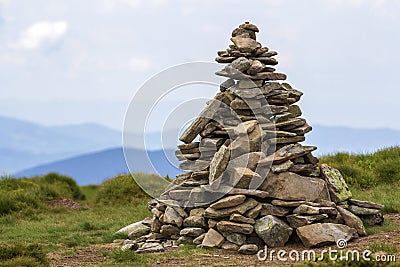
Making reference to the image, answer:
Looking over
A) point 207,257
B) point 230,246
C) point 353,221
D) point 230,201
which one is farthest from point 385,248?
point 207,257

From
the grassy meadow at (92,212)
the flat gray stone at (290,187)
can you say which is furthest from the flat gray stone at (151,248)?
the flat gray stone at (290,187)

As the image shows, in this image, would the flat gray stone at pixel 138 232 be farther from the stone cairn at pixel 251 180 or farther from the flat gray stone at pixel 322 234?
the flat gray stone at pixel 322 234

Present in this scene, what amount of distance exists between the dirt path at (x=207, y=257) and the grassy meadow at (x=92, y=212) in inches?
4.7

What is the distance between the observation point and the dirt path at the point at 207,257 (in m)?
13.8

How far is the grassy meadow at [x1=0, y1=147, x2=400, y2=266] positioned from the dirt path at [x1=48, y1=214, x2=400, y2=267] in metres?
0.12

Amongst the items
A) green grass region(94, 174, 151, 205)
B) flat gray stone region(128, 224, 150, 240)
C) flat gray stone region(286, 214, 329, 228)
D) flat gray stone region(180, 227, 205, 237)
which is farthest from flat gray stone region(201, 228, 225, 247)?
green grass region(94, 174, 151, 205)

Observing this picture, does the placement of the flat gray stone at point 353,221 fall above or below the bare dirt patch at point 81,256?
above

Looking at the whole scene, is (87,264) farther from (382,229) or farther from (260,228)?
(382,229)

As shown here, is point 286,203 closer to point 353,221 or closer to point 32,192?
point 353,221

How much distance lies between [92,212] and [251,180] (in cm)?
1185

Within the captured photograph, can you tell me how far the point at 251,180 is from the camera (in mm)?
16062

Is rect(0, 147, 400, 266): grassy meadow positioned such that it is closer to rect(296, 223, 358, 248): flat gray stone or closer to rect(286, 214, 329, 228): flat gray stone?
rect(296, 223, 358, 248): flat gray stone

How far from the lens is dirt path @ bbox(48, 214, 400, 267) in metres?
13.8

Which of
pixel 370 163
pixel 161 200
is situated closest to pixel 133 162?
pixel 161 200
